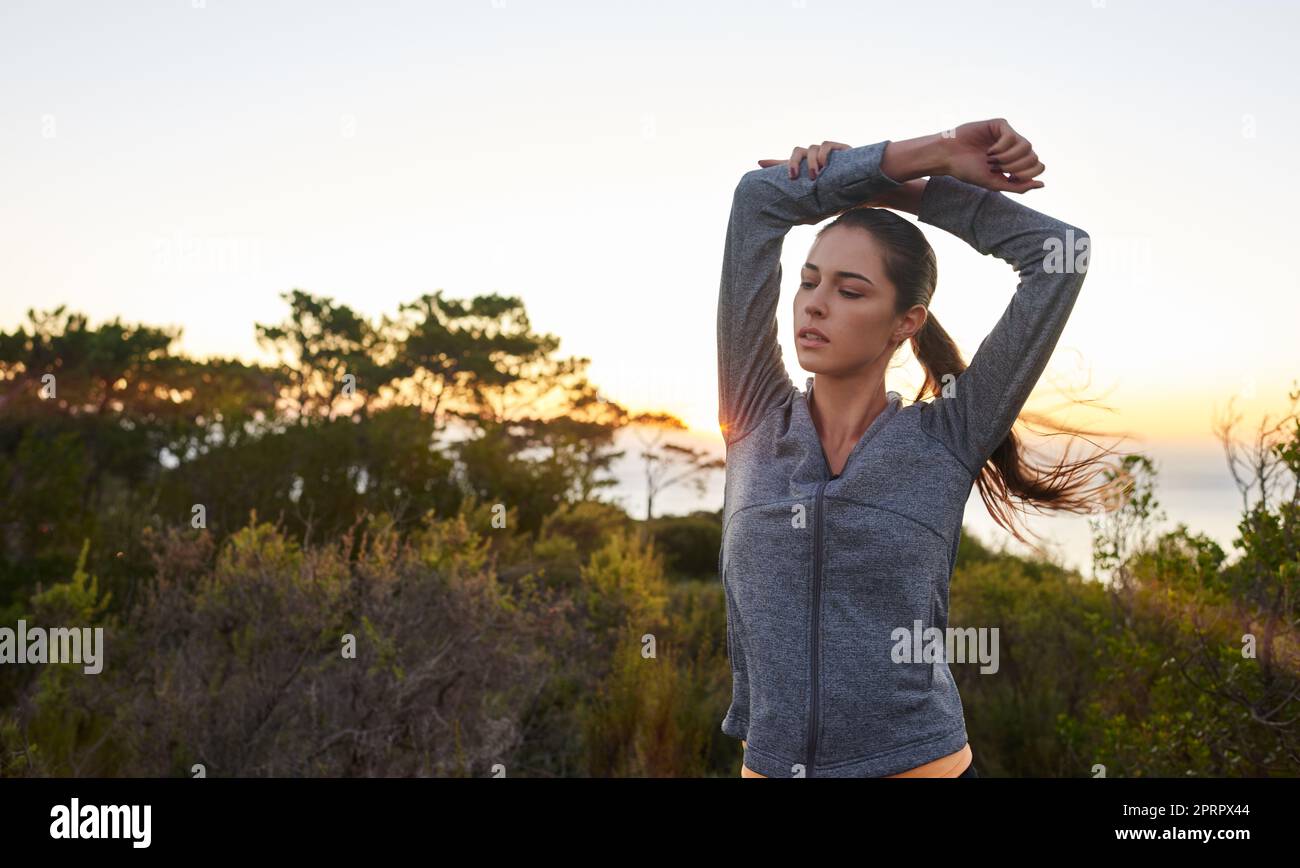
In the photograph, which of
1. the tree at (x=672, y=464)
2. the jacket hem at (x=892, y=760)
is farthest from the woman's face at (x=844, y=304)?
the tree at (x=672, y=464)

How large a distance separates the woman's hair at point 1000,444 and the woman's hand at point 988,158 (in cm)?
15

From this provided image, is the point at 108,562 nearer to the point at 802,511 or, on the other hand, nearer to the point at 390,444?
the point at 390,444

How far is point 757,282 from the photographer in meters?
2.09

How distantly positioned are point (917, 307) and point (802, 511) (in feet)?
1.59

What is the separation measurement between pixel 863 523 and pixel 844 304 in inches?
16.2

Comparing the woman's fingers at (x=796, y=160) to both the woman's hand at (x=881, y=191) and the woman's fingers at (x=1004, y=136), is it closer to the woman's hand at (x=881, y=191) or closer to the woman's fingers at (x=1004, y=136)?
the woman's hand at (x=881, y=191)

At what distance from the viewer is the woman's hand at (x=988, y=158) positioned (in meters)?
1.92

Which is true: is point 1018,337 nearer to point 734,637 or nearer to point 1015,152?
point 1015,152

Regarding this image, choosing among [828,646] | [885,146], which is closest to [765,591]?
[828,646]

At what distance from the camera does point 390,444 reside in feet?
42.8

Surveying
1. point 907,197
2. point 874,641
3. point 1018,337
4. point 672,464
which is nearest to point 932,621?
point 874,641

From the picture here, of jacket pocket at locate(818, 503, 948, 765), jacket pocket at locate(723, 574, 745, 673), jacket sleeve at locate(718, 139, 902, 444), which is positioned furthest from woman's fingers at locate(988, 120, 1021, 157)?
jacket pocket at locate(723, 574, 745, 673)

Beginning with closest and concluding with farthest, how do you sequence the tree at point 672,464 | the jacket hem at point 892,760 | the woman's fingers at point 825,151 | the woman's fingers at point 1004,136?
the jacket hem at point 892,760, the woman's fingers at point 1004,136, the woman's fingers at point 825,151, the tree at point 672,464

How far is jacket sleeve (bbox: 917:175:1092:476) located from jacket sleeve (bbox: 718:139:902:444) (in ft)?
1.01
